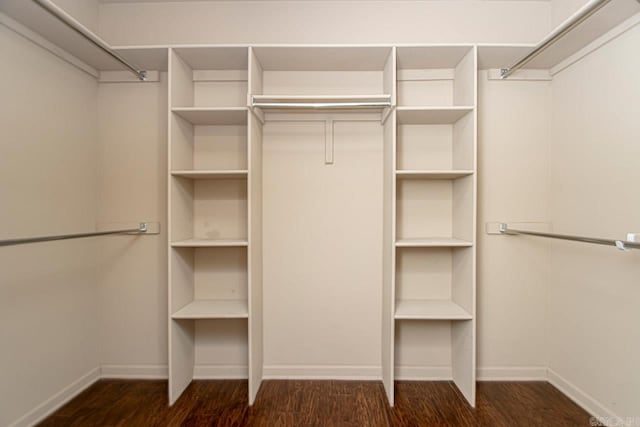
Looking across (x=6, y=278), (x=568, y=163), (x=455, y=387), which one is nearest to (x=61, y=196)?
(x=6, y=278)

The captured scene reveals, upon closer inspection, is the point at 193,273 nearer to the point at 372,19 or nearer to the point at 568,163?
the point at 372,19

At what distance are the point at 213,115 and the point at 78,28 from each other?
84 cm

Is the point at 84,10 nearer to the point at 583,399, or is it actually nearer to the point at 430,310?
the point at 430,310

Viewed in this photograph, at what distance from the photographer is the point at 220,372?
242 cm

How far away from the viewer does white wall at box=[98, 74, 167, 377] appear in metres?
2.41

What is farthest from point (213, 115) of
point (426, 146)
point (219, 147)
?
point (426, 146)

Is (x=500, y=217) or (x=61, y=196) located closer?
(x=61, y=196)

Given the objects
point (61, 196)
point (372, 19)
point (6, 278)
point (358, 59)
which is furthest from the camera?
point (372, 19)

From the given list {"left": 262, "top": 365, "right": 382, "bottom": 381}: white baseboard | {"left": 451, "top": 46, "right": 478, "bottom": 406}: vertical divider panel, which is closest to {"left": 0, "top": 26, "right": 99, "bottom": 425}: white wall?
{"left": 262, "top": 365, "right": 382, "bottom": 381}: white baseboard

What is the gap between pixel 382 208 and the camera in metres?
2.40

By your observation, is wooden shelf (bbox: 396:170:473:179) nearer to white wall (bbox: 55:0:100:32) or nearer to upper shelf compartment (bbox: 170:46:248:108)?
upper shelf compartment (bbox: 170:46:248:108)

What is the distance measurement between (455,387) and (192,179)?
8.52 ft

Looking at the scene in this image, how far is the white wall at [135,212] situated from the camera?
2410 millimetres

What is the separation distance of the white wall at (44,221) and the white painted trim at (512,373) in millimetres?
3062
